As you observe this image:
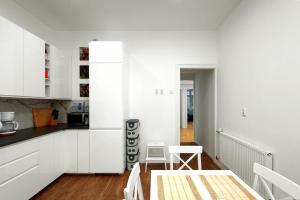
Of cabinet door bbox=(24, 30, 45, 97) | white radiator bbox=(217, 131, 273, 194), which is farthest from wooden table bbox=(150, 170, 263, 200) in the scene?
cabinet door bbox=(24, 30, 45, 97)

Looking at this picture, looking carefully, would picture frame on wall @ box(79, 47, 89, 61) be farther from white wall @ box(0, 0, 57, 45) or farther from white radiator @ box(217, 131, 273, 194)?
white radiator @ box(217, 131, 273, 194)

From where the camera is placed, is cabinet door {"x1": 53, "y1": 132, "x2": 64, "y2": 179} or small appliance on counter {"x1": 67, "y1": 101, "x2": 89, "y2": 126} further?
small appliance on counter {"x1": 67, "y1": 101, "x2": 89, "y2": 126}

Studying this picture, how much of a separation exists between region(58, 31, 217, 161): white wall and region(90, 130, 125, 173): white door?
781 mm

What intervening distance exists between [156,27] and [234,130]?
245cm

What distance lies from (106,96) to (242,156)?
2305 mm

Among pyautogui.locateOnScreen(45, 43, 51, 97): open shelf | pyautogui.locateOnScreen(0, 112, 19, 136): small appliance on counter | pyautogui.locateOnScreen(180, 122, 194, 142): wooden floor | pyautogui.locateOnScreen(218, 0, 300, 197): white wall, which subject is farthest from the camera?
pyautogui.locateOnScreen(180, 122, 194, 142): wooden floor

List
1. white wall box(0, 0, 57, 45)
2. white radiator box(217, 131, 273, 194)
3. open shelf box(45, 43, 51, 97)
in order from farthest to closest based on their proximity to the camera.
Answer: open shelf box(45, 43, 51, 97), white wall box(0, 0, 57, 45), white radiator box(217, 131, 273, 194)

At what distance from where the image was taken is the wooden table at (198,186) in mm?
1097

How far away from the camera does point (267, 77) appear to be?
1.99m

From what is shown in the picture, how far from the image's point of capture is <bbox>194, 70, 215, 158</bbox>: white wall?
3911mm

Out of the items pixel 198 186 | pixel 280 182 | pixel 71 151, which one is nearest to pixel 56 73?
pixel 71 151

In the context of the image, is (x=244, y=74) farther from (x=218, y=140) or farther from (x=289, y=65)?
(x=218, y=140)

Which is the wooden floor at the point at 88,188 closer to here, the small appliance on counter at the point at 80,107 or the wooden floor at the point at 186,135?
the small appliance on counter at the point at 80,107

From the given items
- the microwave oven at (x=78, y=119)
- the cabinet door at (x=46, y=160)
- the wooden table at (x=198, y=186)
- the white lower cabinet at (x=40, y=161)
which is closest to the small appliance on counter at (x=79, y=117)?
the microwave oven at (x=78, y=119)
